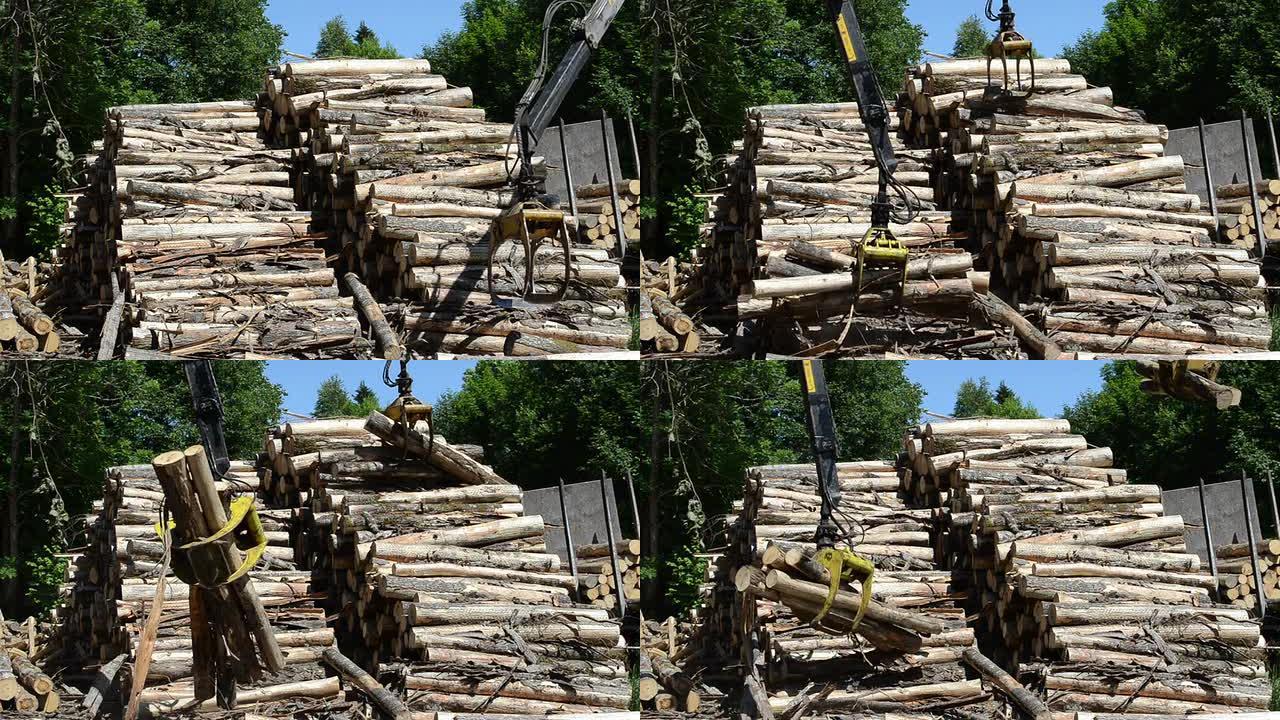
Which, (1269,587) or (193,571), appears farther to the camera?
(1269,587)

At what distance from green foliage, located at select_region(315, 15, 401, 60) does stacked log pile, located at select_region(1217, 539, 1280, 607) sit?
140ft

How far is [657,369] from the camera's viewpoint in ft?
75.4

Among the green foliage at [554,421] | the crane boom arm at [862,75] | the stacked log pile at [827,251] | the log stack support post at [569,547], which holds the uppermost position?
the crane boom arm at [862,75]

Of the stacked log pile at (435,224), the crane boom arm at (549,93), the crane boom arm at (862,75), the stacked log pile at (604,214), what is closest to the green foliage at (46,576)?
the stacked log pile at (604,214)

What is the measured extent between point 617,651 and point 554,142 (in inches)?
416

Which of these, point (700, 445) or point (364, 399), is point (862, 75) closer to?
point (700, 445)

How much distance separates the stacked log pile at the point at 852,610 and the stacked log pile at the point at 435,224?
2.93 meters

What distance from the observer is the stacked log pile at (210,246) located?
20719 millimetres

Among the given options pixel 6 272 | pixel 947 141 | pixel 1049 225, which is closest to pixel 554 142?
pixel 947 141

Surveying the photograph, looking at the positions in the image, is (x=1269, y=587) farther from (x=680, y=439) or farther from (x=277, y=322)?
(x=277, y=322)

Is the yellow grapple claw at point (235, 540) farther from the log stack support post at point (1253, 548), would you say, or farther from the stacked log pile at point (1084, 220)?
the log stack support post at point (1253, 548)

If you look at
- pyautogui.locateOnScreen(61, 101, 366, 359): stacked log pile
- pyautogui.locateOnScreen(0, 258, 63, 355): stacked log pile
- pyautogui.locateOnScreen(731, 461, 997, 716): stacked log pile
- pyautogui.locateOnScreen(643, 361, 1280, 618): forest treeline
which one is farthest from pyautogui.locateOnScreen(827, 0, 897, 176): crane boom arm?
pyautogui.locateOnScreen(0, 258, 63, 355): stacked log pile

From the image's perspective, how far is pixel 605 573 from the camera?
20.4 metres

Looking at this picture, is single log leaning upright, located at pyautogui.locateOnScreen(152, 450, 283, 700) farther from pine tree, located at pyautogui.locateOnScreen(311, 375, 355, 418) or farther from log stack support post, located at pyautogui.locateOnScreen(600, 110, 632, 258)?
pine tree, located at pyautogui.locateOnScreen(311, 375, 355, 418)
